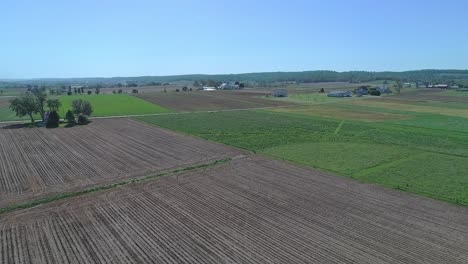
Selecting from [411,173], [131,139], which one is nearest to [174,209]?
[411,173]

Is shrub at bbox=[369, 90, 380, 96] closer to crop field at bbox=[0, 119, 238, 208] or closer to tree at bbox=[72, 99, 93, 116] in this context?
crop field at bbox=[0, 119, 238, 208]

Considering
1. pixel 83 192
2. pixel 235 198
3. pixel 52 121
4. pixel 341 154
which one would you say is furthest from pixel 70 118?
pixel 341 154

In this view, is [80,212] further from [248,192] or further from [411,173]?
[411,173]

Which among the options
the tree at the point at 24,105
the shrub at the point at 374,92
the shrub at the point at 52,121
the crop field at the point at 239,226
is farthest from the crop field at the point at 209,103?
the crop field at the point at 239,226

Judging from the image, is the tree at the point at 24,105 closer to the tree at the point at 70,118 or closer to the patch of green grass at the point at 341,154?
the tree at the point at 70,118

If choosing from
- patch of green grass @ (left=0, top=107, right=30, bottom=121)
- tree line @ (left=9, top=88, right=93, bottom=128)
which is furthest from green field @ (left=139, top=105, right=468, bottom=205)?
patch of green grass @ (left=0, top=107, right=30, bottom=121)

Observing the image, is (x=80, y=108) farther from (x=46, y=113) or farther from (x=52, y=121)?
(x=52, y=121)
